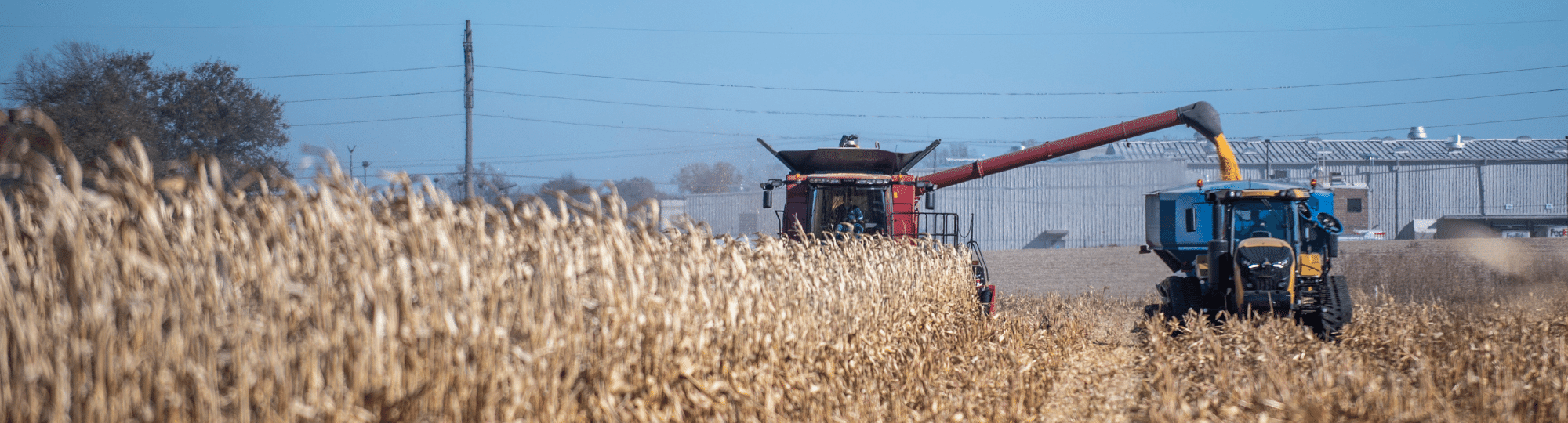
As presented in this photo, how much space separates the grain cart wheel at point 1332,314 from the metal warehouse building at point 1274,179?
26570 mm

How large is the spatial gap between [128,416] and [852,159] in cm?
1006

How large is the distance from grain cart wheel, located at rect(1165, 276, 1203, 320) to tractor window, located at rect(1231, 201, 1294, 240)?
788 mm

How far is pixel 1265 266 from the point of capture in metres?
9.96

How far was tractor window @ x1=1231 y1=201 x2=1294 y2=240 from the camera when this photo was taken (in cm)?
1090

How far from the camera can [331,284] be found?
2.85 m

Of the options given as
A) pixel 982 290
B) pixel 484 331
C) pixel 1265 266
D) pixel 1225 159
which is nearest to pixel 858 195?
pixel 982 290

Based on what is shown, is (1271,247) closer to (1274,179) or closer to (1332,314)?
(1332,314)

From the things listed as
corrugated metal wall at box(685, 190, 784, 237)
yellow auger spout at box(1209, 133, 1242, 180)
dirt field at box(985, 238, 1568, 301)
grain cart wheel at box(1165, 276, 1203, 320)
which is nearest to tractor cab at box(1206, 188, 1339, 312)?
grain cart wheel at box(1165, 276, 1203, 320)

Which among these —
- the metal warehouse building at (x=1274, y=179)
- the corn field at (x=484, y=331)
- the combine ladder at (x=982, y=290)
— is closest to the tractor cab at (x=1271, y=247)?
the combine ladder at (x=982, y=290)

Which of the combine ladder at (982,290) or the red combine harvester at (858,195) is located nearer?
the combine ladder at (982,290)

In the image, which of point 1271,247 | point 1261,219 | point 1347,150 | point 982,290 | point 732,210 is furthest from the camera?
point 1347,150

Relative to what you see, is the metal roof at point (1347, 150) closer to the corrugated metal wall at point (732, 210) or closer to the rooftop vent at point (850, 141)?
the corrugated metal wall at point (732, 210)

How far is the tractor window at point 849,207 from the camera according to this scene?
38.1 feet

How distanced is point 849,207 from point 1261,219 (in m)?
5.20
